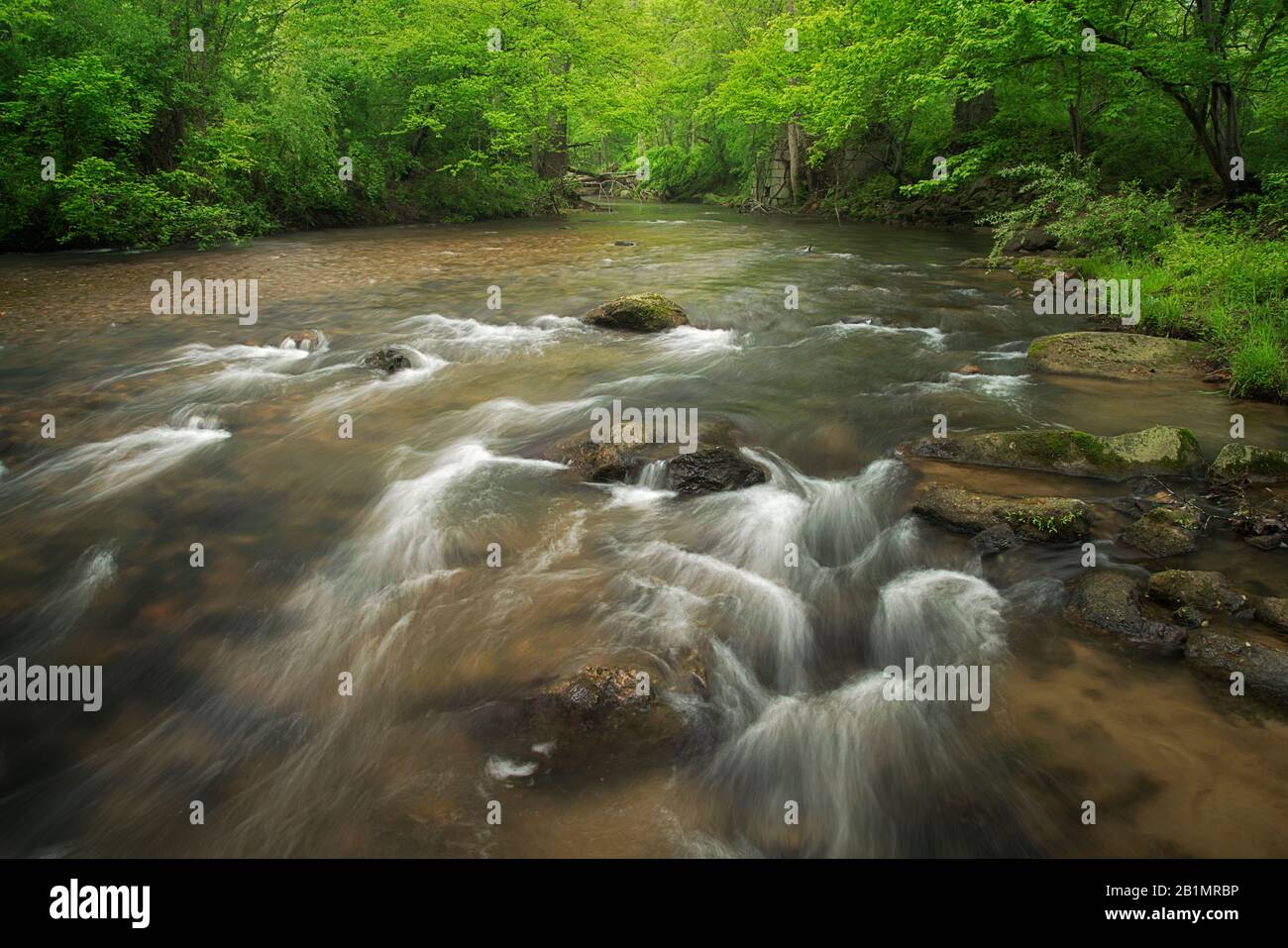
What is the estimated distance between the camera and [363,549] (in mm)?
5270

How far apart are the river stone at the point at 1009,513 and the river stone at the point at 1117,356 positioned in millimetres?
4030

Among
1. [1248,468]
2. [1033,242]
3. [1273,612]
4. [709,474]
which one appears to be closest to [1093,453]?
[1248,468]

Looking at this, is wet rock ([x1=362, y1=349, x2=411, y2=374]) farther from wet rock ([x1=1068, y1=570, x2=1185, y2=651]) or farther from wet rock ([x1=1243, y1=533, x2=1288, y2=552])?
wet rock ([x1=1243, y1=533, x2=1288, y2=552])

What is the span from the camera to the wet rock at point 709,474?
6.01m

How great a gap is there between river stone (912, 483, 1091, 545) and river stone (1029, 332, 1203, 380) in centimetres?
403

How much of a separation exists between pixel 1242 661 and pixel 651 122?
101 ft

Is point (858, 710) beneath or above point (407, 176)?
beneath

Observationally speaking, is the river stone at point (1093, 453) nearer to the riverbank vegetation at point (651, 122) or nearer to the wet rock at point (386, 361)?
the riverbank vegetation at point (651, 122)

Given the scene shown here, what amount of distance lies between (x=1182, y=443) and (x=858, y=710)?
162 inches

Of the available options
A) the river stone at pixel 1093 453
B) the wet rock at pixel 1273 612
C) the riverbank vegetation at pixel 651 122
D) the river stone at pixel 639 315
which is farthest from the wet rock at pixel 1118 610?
the river stone at pixel 639 315

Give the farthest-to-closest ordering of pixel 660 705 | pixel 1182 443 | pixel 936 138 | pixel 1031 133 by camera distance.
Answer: pixel 936 138 → pixel 1031 133 → pixel 1182 443 → pixel 660 705

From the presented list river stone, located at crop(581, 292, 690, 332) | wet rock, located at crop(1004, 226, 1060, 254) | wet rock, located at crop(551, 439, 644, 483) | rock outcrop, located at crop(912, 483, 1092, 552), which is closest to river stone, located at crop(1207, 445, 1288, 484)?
rock outcrop, located at crop(912, 483, 1092, 552)
